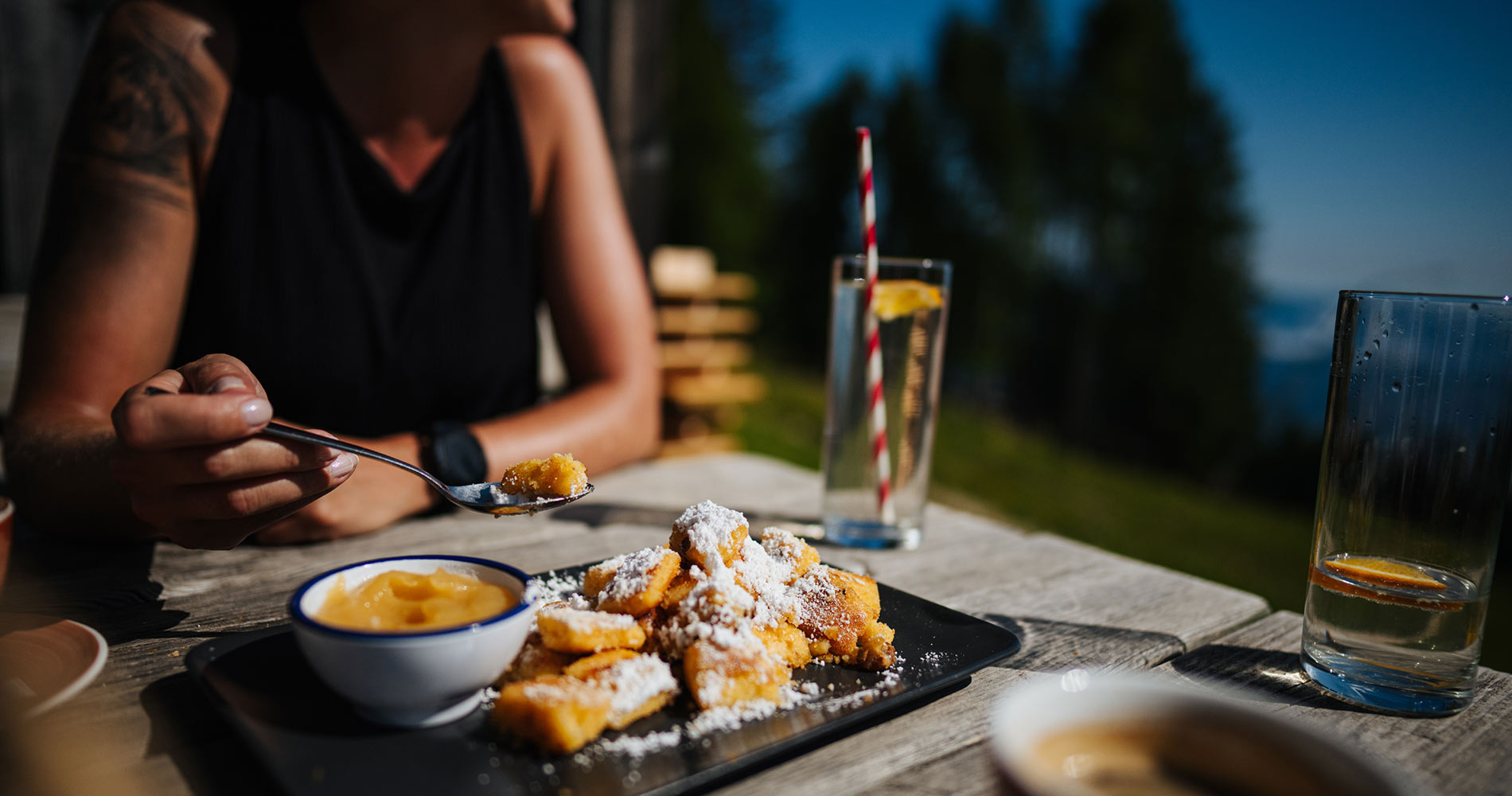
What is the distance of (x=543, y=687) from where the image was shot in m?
0.76

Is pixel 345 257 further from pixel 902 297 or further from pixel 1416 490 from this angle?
pixel 1416 490

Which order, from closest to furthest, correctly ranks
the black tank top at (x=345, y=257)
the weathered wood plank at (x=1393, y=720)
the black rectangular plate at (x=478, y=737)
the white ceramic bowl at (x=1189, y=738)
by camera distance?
the white ceramic bowl at (x=1189, y=738)
the black rectangular plate at (x=478, y=737)
the weathered wood plank at (x=1393, y=720)
the black tank top at (x=345, y=257)

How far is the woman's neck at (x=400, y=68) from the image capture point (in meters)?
1.80

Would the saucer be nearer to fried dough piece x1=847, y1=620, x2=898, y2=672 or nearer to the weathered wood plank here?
fried dough piece x1=847, y1=620, x2=898, y2=672

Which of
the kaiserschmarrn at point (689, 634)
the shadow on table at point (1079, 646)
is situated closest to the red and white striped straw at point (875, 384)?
the shadow on table at point (1079, 646)

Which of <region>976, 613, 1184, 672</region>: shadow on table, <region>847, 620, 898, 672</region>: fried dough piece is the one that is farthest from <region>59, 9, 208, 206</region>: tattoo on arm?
<region>976, 613, 1184, 672</region>: shadow on table

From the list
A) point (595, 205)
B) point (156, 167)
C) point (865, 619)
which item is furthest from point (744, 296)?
point (865, 619)

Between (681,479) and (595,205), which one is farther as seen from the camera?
(595,205)

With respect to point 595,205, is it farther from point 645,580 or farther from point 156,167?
point 645,580

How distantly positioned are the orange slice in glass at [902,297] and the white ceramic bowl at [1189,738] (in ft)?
2.94

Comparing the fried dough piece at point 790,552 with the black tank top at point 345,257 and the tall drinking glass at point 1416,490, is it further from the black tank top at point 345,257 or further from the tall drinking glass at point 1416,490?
the black tank top at point 345,257

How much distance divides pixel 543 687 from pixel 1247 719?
571 millimetres

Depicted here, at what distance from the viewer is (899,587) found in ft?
4.21

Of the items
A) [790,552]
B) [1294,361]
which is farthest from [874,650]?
[1294,361]
